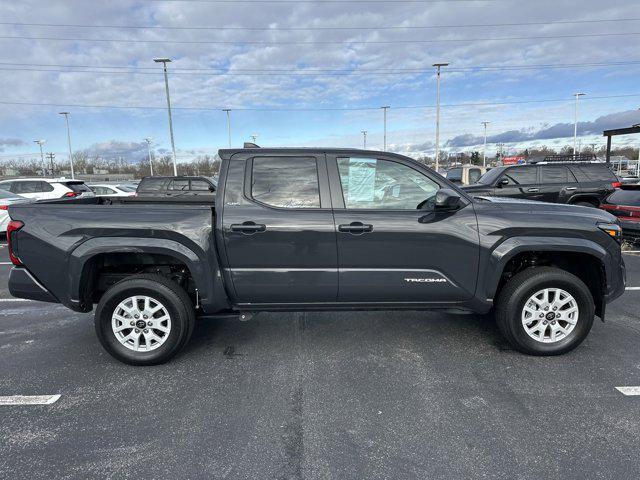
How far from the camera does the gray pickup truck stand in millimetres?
3639

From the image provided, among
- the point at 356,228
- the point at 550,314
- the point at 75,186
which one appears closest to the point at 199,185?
the point at 75,186

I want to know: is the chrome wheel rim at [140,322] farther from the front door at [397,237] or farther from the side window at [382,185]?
the side window at [382,185]

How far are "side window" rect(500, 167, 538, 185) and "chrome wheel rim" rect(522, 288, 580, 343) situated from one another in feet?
24.7

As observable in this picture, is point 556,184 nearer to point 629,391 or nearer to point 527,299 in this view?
point 527,299

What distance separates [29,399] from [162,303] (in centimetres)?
116

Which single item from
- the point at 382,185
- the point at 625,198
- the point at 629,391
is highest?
the point at 382,185

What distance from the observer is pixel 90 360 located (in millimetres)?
3951

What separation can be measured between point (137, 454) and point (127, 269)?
6.24ft

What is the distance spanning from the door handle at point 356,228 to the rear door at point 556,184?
8500mm

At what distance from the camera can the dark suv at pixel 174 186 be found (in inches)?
568

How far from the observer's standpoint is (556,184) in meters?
10.6

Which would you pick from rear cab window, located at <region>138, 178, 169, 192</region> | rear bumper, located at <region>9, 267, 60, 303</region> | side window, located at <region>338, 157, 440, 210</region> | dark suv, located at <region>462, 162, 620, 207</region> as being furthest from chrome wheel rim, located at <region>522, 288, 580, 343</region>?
rear cab window, located at <region>138, 178, 169, 192</region>

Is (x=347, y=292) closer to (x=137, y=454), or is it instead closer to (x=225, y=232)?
(x=225, y=232)

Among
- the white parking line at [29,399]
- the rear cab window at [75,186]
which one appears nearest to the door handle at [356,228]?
the white parking line at [29,399]
